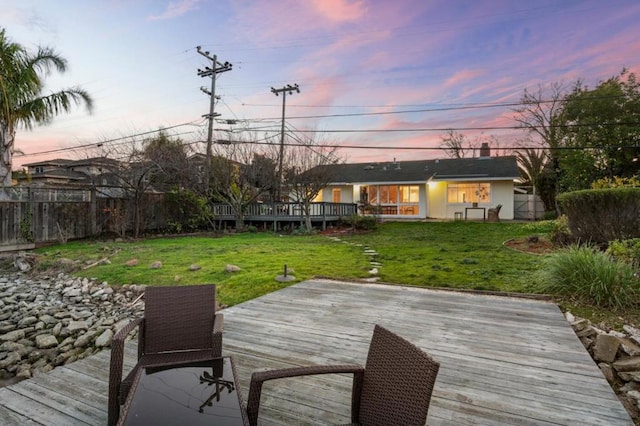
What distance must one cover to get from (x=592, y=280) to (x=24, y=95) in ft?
48.9

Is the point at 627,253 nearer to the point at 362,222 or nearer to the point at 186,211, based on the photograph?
the point at 362,222

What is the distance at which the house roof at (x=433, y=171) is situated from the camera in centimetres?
2100

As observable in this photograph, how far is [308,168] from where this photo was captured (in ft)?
56.5

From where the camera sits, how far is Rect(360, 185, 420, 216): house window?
22234mm

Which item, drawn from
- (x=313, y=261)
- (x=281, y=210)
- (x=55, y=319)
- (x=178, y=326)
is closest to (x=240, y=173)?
(x=281, y=210)

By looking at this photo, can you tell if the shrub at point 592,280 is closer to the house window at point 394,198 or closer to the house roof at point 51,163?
the house window at point 394,198

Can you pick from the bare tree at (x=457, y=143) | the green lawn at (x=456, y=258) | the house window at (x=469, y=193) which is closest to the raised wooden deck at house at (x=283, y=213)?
the green lawn at (x=456, y=258)

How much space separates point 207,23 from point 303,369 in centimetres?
1316

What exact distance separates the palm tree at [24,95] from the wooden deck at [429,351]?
1113 cm

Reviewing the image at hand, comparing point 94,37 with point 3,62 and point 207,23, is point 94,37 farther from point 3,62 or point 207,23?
point 207,23

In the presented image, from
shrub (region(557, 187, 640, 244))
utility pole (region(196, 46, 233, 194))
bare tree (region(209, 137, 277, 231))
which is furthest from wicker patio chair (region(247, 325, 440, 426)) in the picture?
utility pole (region(196, 46, 233, 194))

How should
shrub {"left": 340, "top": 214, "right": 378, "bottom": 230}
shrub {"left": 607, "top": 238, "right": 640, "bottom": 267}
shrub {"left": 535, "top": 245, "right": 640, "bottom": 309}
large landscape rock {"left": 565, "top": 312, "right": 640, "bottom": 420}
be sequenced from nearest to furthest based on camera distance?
large landscape rock {"left": 565, "top": 312, "right": 640, "bottom": 420} → shrub {"left": 535, "top": 245, "right": 640, "bottom": 309} → shrub {"left": 607, "top": 238, "right": 640, "bottom": 267} → shrub {"left": 340, "top": 214, "right": 378, "bottom": 230}

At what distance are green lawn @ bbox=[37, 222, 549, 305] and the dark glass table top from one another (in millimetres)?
3335

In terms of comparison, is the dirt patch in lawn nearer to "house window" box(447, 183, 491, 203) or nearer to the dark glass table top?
the dark glass table top
